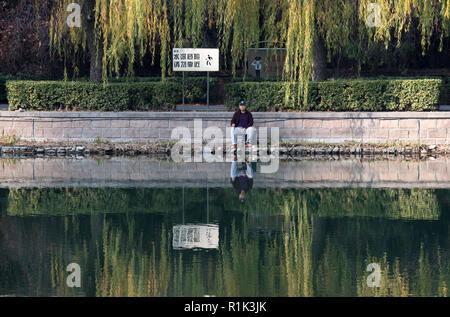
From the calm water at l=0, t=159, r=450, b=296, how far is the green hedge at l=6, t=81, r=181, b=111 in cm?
813

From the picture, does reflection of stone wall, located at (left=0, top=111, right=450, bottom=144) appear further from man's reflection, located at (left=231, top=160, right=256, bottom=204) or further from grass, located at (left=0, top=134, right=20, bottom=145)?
man's reflection, located at (left=231, top=160, right=256, bottom=204)

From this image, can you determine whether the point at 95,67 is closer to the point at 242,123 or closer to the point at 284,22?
the point at 242,123

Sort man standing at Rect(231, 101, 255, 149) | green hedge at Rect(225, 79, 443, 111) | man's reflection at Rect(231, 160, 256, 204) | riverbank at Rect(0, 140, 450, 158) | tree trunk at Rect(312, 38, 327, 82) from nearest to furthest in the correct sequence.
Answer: man's reflection at Rect(231, 160, 256, 204), man standing at Rect(231, 101, 255, 149), riverbank at Rect(0, 140, 450, 158), green hedge at Rect(225, 79, 443, 111), tree trunk at Rect(312, 38, 327, 82)

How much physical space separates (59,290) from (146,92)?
49.8 ft

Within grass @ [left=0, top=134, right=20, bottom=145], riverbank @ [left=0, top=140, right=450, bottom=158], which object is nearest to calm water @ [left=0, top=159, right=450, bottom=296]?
riverbank @ [left=0, top=140, right=450, bottom=158]

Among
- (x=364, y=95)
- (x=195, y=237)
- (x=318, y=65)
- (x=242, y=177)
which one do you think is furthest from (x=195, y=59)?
(x=195, y=237)

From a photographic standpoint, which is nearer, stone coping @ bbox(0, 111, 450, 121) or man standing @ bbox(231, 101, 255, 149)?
man standing @ bbox(231, 101, 255, 149)

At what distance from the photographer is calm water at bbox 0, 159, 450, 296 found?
794cm

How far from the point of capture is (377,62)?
29062 millimetres

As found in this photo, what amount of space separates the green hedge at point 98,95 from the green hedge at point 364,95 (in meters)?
2.61

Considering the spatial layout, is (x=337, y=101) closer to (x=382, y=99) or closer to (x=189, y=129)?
(x=382, y=99)

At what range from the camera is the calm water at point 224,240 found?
7938 mm
